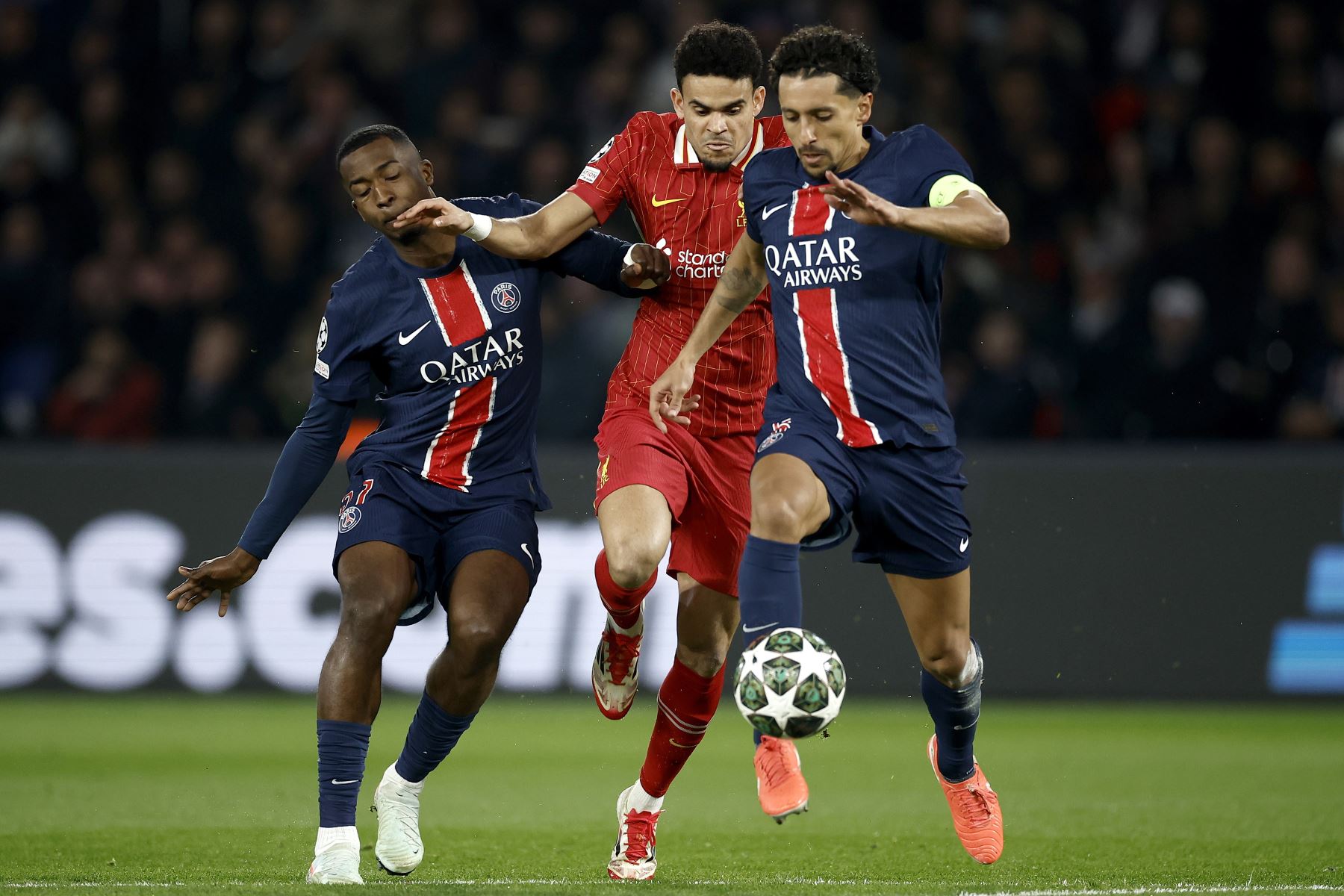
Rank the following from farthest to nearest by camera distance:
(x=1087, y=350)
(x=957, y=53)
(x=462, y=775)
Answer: (x=957, y=53), (x=1087, y=350), (x=462, y=775)

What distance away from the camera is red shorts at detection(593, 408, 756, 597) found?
20.1 feet

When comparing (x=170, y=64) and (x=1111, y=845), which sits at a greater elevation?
(x=170, y=64)

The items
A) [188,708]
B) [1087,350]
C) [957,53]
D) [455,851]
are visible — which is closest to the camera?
[455,851]

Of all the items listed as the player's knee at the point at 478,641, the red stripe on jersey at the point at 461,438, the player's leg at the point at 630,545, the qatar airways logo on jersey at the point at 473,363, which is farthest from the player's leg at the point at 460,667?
the qatar airways logo on jersey at the point at 473,363

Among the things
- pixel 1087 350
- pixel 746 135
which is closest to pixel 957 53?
pixel 1087 350

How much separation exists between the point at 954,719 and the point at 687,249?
5.91ft

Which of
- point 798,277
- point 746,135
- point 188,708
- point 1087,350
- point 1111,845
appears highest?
point 746,135

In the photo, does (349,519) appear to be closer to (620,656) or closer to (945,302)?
(620,656)

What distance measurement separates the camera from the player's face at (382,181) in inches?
224

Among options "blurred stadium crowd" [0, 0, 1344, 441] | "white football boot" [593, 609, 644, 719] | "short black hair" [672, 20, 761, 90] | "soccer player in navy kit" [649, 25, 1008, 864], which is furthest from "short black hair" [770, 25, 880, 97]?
"blurred stadium crowd" [0, 0, 1344, 441]

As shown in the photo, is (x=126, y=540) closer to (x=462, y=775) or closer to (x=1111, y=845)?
(x=462, y=775)

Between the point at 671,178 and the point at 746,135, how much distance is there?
295 mm

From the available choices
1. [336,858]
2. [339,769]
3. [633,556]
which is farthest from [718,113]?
[336,858]

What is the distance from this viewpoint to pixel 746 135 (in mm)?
6129
